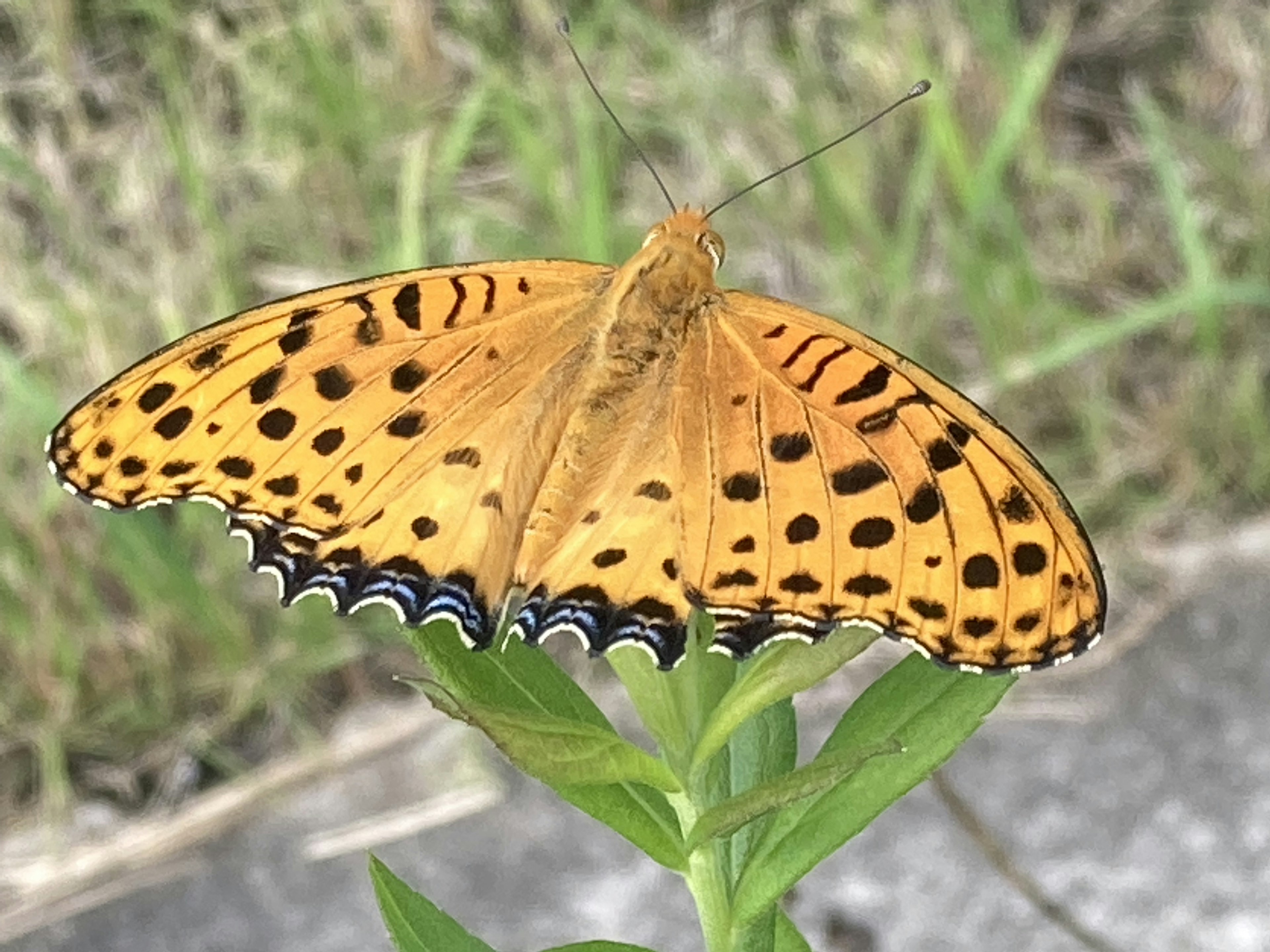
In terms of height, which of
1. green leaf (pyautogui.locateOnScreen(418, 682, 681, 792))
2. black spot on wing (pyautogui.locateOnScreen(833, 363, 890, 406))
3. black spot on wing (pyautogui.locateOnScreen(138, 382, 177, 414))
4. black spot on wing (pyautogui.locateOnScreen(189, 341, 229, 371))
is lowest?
green leaf (pyautogui.locateOnScreen(418, 682, 681, 792))

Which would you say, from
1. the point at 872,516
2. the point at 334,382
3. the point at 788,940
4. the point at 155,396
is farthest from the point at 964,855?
the point at 155,396

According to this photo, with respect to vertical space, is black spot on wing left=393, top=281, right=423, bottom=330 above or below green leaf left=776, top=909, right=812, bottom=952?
above

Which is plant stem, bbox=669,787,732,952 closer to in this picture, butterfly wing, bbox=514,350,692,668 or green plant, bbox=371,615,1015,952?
green plant, bbox=371,615,1015,952

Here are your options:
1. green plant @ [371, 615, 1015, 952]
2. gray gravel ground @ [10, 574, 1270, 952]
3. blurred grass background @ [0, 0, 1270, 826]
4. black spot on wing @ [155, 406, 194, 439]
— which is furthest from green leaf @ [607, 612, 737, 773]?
blurred grass background @ [0, 0, 1270, 826]

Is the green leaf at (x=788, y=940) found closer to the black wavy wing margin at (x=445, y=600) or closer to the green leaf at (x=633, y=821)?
the green leaf at (x=633, y=821)

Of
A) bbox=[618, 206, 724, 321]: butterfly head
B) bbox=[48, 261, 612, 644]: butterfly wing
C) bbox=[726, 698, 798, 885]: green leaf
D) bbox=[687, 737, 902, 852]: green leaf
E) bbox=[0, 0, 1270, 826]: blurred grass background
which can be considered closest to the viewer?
bbox=[687, 737, 902, 852]: green leaf

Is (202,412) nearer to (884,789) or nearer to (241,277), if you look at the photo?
(884,789)

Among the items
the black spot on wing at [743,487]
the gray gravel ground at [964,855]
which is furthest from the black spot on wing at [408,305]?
the gray gravel ground at [964,855]
